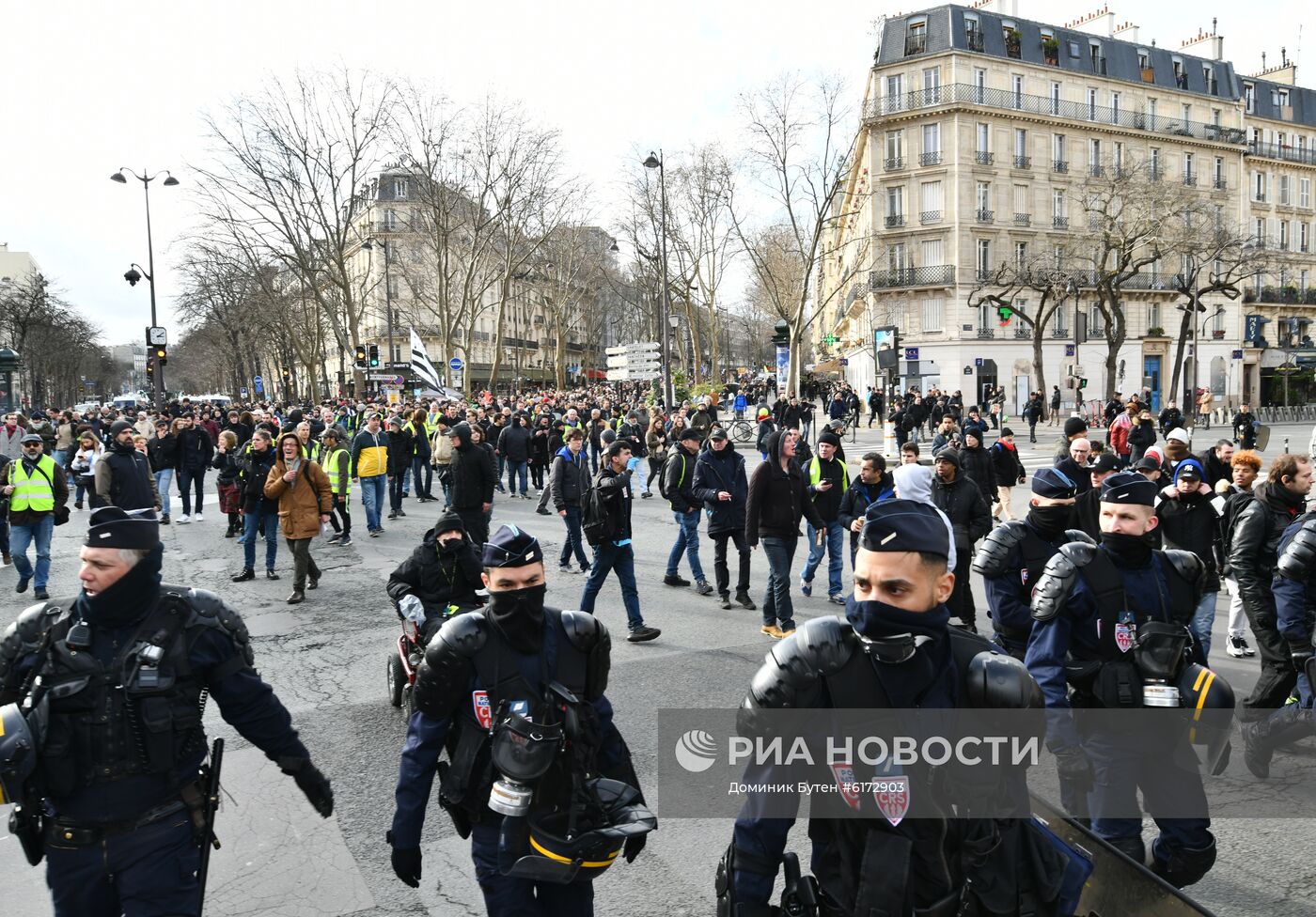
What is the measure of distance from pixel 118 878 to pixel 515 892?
1.17 metres

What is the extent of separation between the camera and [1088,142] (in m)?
49.4

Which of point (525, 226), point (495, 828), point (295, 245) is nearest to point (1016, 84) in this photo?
point (525, 226)

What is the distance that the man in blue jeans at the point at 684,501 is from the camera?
9398 millimetres

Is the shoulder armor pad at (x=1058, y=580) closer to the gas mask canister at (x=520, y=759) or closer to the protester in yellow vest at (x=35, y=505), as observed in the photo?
the gas mask canister at (x=520, y=759)

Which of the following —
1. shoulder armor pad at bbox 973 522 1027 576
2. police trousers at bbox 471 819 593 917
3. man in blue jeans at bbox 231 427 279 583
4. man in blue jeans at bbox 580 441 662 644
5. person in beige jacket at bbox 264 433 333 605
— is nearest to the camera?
police trousers at bbox 471 819 593 917

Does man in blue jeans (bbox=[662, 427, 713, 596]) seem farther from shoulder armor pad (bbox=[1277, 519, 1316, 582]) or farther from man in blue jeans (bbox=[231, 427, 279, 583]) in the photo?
shoulder armor pad (bbox=[1277, 519, 1316, 582])

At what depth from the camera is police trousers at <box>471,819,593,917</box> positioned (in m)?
2.75

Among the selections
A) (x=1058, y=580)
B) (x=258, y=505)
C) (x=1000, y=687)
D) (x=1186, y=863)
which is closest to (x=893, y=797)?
(x=1000, y=687)

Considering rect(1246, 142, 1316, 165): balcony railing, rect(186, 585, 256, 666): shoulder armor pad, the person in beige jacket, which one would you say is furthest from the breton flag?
rect(1246, 142, 1316, 165): balcony railing

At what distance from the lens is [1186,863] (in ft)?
A: 10.3

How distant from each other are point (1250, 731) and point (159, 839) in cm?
507

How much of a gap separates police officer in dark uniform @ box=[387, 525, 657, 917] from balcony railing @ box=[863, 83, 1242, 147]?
49.0 m

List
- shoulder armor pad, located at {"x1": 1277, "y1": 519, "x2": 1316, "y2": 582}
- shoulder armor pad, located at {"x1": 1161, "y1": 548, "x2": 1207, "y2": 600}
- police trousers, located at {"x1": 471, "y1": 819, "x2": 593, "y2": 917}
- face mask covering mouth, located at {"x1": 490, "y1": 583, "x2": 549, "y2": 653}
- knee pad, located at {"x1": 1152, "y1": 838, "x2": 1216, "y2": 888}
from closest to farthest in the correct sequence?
police trousers, located at {"x1": 471, "y1": 819, "x2": 593, "y2": 917} < face mask covering mouth, located at {"x1": 490, "y1": 583, "x2": 549, "y2": 653} < knee pad, located at {"x1": 1152, "y1": 838, "x2": 1216, "y2": 888} < shoulder armor pad, located at {"x1": 1161, "y1": 548, "x2": 1207, "y2": 600} < shoulder armor pad, located at {"x1": 1277, "y1": 519, "x2": 1316, "y2": 582}

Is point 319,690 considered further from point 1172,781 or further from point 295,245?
point 295,245
